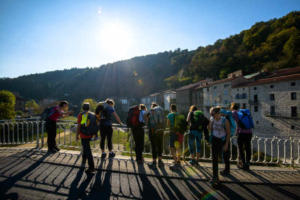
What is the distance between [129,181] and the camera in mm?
3949

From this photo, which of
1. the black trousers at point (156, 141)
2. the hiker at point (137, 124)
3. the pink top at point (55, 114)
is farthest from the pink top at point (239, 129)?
the pink top at point (55, 114)

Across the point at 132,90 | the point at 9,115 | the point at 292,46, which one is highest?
the point at 292,46

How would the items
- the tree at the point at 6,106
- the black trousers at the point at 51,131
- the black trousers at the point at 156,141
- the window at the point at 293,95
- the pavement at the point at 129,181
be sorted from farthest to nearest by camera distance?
the tree at the point at 6,106 → the window at the point at 293,95 → the black trousers at the point at 51,131 → the black trousers at the point at 156,141 → the pavement at the point at 129,181

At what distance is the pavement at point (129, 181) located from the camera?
338 cm

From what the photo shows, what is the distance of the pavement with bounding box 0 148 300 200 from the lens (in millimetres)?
3377

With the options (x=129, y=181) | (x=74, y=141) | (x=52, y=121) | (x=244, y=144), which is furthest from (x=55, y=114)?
(x=244, y=144)

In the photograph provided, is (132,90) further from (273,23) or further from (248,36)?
(273,23)

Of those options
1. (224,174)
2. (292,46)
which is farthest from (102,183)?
(292,46)

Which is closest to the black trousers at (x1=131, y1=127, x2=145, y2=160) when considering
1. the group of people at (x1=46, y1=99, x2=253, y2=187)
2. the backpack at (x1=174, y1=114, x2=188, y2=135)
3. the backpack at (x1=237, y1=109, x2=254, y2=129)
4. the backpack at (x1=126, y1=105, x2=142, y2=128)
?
the group of people at (x1=46, y1=99, x2=253, y2=187)

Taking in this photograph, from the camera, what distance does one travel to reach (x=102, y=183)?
3828mm

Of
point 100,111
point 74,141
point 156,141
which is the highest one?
point 100,111

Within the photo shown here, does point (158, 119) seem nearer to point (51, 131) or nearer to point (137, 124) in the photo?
point (137, 124)

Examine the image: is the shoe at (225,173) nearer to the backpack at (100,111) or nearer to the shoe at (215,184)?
the shoe at (215,184)

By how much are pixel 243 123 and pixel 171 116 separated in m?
2.27
